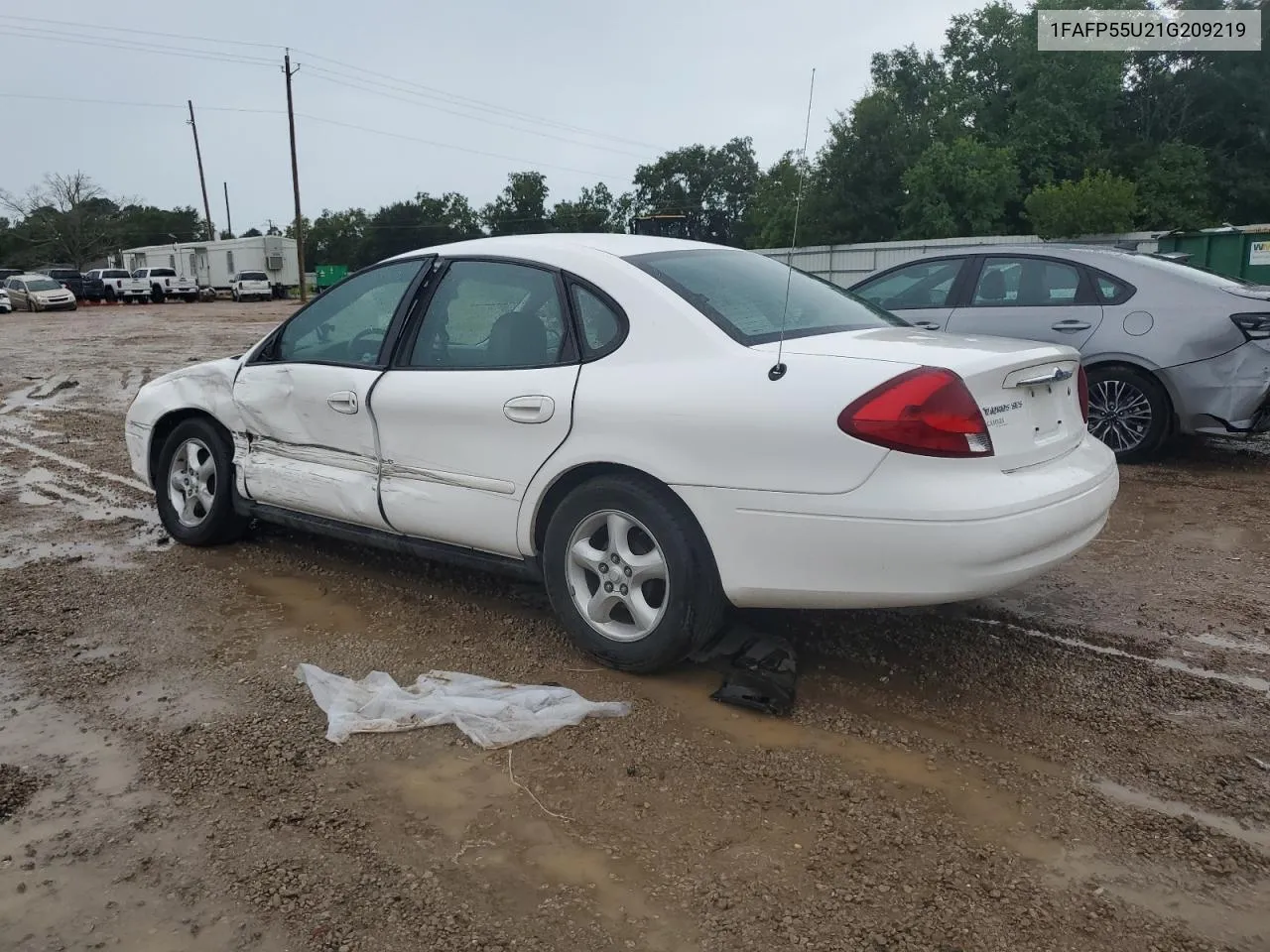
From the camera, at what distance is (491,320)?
4113 millimetres

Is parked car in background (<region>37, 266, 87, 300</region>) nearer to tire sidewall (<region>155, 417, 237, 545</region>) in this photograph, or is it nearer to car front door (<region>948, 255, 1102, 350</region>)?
tire sidewall (<region>155, 417, 237, 545</region>)

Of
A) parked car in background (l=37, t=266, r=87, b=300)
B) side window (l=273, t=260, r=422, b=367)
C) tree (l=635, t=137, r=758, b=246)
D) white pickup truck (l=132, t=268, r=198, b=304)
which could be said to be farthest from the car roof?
tree (l=635, t=137, r=758, b=246)

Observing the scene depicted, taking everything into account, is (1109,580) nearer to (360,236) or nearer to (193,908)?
(193,908)

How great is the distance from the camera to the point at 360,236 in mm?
71375

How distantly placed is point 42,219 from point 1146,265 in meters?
82.0

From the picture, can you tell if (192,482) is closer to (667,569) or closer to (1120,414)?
(667,569)

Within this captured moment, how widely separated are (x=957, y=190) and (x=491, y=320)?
3032 cm

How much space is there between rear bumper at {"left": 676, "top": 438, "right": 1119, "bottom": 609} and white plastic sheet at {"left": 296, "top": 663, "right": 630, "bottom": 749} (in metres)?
0.70

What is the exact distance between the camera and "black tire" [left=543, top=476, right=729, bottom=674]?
3422 millimetres

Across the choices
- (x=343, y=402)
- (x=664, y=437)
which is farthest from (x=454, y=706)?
(x=343, y=402)

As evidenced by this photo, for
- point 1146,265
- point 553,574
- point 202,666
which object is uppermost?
point 1146,265

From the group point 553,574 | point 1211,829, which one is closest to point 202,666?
point 553,574

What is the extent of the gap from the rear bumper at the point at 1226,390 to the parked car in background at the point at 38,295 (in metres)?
40.7

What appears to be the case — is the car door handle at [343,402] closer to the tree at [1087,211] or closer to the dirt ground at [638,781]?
the dirt ground at [638,781]
